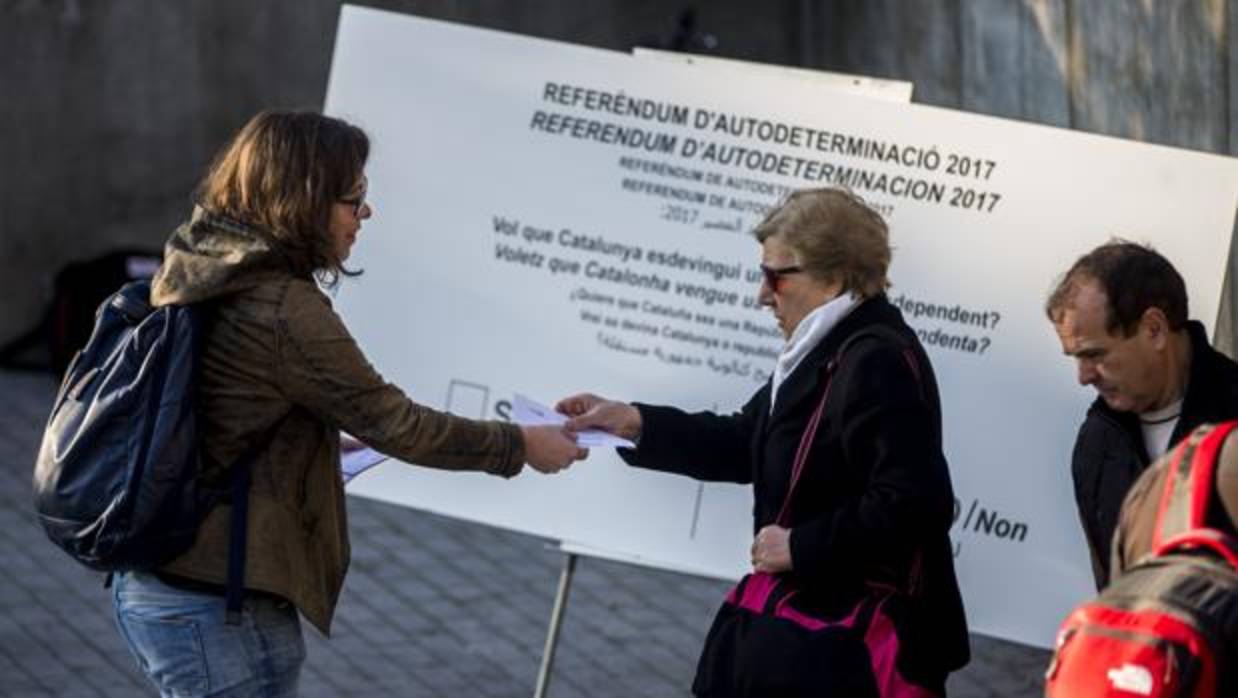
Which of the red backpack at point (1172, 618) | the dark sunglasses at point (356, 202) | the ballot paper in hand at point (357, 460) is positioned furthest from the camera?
the ballot paper in hand at point (357, 460)

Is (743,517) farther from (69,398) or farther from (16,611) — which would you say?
(16,611)

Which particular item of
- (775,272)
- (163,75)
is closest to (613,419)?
(775,272)

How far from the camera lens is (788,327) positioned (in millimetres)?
4570

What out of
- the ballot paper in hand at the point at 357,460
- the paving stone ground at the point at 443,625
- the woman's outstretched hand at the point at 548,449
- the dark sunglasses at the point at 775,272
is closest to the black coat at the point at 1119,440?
the dark sunglasses at the point at 775,272

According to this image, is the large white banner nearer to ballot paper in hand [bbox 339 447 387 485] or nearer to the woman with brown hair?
ballot paper in hand [bbox 339 447 387 485]

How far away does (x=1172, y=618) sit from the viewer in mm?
2721

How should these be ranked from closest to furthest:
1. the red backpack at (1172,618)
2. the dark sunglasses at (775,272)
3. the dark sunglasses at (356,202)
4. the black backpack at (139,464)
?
the red backpack at (1172,618), the black backpack at (139,464), the dark sunglasses at (356,202), the dark sunglasses at (775,272)

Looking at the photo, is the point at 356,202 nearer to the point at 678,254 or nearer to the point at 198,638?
the point at 198,638

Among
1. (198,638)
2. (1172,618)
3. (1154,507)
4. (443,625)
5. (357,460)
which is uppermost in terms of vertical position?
(1154,507)

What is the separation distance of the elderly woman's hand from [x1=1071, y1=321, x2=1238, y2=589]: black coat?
54 centimetres

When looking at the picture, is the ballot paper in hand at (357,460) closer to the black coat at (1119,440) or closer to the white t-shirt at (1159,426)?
A: the black coat at (1119,440)

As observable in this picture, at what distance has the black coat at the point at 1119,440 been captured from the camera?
4246 mm

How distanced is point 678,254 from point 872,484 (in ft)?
5.25

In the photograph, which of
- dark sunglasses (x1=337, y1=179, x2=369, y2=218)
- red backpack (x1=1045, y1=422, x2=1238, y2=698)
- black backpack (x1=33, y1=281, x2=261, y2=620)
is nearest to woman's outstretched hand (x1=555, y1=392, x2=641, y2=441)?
dark sunglasses (x1=337, y1=179, x2=369, y2=218)
